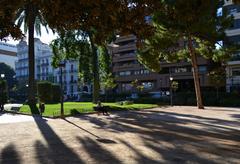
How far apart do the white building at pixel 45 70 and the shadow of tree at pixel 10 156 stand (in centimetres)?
9840

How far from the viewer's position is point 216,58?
1564 inches

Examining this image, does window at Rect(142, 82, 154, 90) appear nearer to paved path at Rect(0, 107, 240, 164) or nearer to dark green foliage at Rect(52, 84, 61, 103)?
dark green foliage at Rect(52, 84, 61, 103)

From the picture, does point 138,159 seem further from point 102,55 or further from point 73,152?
point 102,55

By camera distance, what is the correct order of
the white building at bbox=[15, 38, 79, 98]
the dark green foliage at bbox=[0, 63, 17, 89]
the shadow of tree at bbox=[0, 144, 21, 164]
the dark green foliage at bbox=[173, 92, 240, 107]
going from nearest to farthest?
the shadow of tree at bbox=[0, 144, 21, 164]
the dark green foliage at bbox=[173, 92, 240, 107]
the dark green foliage at bbox=[0, 63, 17, 89]
the white building at bbox=[15, 38, 79, 98]

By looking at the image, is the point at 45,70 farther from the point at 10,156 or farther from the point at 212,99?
the point at 10,156

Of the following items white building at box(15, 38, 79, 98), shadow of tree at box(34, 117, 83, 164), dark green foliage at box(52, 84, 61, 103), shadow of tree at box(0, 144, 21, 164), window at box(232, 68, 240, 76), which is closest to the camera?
shadow of tree at box(0, 144, 21, 164)

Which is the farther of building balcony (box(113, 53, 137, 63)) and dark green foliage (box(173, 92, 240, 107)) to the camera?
building balcony (box(113, 53, 137, 63))

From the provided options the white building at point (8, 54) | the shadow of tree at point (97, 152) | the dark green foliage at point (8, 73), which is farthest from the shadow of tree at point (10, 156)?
the white building at point (8, 54)

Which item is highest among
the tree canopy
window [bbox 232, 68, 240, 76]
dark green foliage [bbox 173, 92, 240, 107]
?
the tree canopy

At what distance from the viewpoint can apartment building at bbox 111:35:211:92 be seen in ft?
264

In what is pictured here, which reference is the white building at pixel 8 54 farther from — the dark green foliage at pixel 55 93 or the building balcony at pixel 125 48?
the dark green foliage at pixel 55 93

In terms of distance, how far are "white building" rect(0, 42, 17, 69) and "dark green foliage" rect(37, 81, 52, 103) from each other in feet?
357

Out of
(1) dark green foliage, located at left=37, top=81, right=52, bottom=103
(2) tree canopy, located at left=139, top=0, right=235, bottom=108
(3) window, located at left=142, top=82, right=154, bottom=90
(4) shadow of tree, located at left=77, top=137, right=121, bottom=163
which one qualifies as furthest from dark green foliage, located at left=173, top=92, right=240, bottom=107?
(3) window, located at left=142, top=82, right=154, bottom=90

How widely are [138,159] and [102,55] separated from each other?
123 ft
